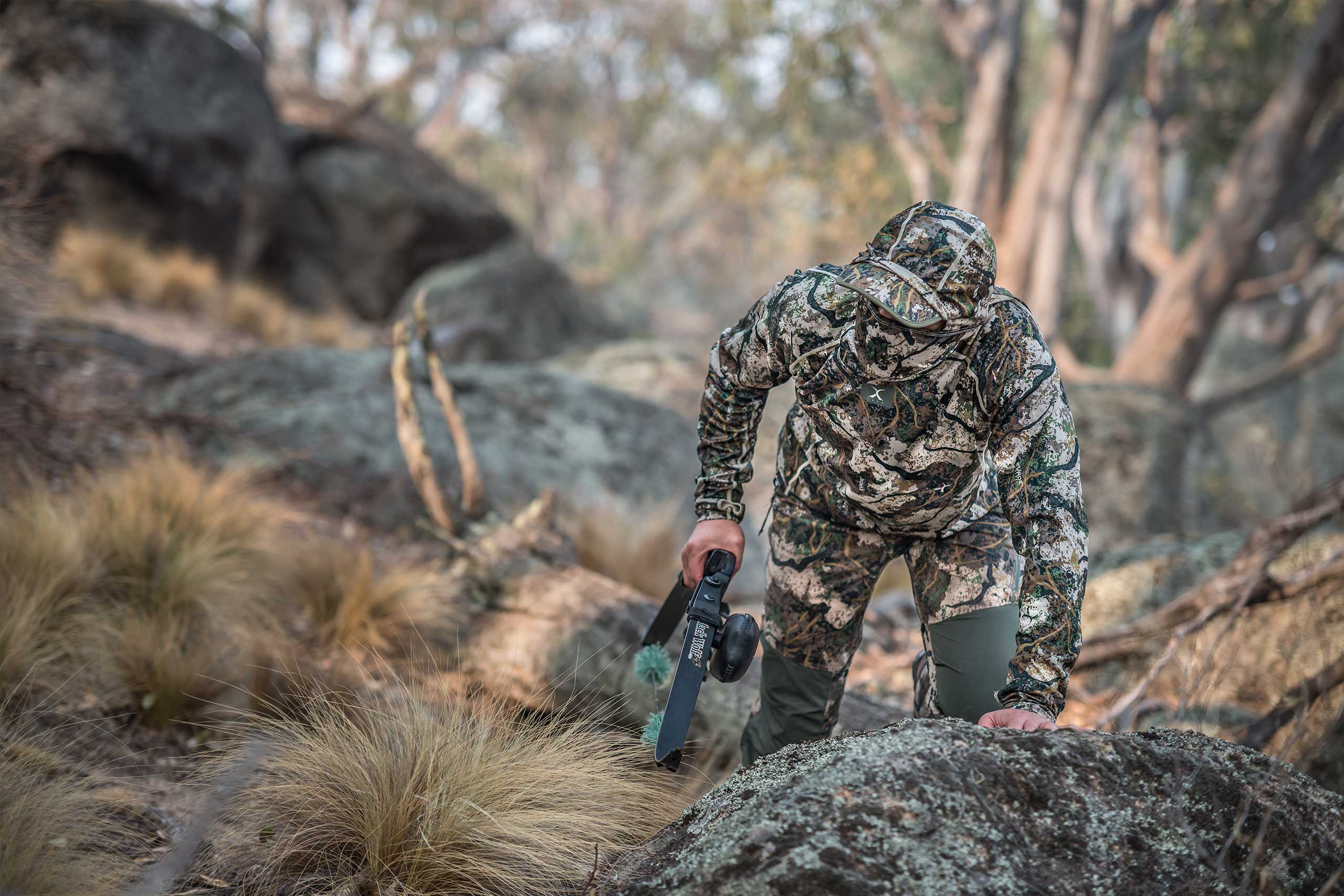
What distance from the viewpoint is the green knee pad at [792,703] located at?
108 inches

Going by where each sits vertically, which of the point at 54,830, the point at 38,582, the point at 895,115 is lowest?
the point at 54,830

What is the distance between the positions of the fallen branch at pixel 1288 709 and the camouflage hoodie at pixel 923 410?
67.2 inches

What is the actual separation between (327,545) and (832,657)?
107 inches

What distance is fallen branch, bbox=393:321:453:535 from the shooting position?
4.50m


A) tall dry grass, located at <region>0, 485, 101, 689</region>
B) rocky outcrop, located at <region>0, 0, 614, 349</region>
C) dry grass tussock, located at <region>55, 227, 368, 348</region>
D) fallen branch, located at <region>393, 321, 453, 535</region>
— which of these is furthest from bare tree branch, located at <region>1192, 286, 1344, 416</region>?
Result: dry grass tussock, located at <region>55, 227, 368, 348</region>

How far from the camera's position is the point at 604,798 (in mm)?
2363

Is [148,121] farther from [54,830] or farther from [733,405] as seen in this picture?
[54,830]

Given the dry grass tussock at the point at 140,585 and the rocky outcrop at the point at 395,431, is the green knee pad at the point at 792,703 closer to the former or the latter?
the dry grass tussock at the point at 140,585

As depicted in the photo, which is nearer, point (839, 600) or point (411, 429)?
point (839, 600)

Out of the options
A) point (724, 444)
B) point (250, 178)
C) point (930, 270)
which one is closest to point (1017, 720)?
point (930, 270)

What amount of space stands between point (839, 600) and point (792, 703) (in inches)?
13.5

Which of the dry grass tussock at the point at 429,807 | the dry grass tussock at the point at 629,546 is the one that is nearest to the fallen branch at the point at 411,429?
the dry grass tussock at the point at 629,546

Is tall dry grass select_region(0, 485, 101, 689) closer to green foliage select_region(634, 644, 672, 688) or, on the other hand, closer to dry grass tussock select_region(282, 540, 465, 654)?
dry grass tussock select_region(282, 540, 465, 654)

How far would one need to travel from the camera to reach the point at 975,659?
2.52 m
